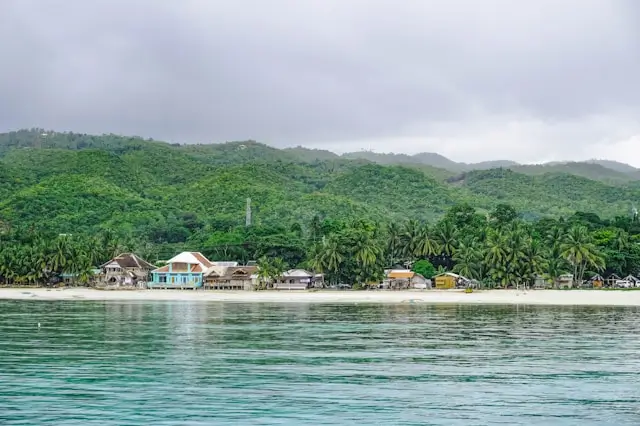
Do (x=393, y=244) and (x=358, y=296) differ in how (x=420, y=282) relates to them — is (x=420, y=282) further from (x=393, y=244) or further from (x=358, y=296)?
(x=358, y=296)

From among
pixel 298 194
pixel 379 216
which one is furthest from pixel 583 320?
pixel 298 194

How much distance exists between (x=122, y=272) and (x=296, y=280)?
22.3m

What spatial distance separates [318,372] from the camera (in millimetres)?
29000

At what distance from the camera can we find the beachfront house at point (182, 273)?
10375 centimetres

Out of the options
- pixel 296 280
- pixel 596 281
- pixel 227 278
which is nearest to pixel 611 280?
pixel 596 281

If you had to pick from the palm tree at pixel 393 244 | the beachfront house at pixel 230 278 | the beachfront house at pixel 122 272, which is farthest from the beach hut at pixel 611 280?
the beachfront house at pixel 122 272

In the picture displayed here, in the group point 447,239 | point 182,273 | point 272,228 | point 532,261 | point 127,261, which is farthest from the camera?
point 272,228

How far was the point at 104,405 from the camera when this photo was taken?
2295cm

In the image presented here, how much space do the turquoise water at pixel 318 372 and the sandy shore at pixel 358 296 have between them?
2639 centimetres

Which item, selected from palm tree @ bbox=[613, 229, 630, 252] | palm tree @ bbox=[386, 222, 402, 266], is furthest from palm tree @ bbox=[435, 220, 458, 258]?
palm tree @ bbox=[613, 229, 630, 252]

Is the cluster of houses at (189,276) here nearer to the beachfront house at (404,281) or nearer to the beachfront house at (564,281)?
the beachfront house at (404,281)

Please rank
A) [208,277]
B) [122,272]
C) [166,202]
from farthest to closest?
1. [166,202]
2. [208,277]
3. [122,272]

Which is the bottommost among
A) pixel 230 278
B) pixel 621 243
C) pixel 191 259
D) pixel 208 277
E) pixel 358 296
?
pixel 358 296

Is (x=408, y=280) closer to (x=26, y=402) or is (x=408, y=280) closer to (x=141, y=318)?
(x=141, y=318)
